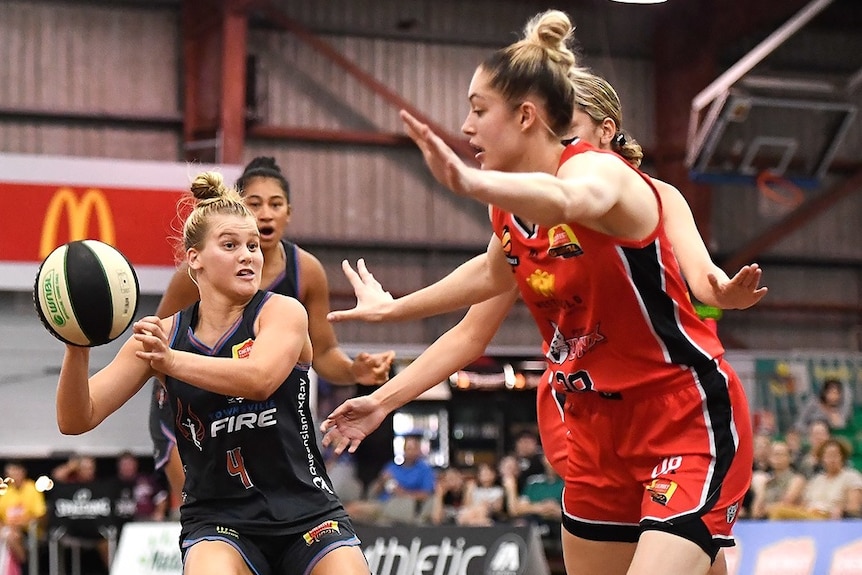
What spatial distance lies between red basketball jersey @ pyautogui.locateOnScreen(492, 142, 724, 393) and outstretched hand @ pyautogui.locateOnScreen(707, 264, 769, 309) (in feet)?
0.30

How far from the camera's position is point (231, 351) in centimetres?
400

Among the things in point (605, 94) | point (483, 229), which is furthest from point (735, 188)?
point (605, 94)

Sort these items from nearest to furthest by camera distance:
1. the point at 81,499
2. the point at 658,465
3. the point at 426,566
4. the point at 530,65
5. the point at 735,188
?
the point at 530,65 → the point at 658,465 → the point at 426,566 → the point at 81,499 → the point at 735,188

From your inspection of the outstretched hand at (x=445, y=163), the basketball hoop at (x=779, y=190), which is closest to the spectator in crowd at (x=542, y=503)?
the basketball hoop at (x=779, y=190)

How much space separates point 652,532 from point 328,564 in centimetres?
103

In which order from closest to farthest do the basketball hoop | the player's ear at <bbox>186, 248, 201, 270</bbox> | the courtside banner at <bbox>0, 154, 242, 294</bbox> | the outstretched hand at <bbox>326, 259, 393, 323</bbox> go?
the outstretched hand at <bbox>326, 259, 393, 323</bbox> < the player's ear at <bbox>186, 248, 201, 270</bbox> < the courtside banner at <bbox>0, 154, 242, 294</bbox> < the basketball hoop

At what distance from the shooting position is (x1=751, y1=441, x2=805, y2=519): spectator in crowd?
35.7 feet

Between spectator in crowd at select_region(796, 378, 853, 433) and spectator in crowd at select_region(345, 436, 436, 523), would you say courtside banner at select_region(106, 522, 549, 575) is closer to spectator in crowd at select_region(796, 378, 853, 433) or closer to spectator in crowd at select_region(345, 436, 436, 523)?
spectator in crowd at select_region(345, 436, 436, 523)

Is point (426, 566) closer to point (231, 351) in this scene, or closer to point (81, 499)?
point (231, 351)

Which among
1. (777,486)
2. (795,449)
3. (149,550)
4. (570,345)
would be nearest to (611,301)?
(570,345)

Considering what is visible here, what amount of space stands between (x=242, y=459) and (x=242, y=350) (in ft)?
1.12

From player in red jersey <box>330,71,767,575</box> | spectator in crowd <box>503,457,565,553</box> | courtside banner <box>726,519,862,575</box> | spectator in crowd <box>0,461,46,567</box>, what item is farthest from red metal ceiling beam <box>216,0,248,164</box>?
player in red jersey <box>330,71,767,575</box>

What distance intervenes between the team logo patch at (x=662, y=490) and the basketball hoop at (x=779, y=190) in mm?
13772

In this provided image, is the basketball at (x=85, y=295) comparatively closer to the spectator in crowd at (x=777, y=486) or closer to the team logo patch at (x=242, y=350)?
the team logo patch at (x=242, y=350)
